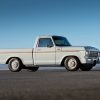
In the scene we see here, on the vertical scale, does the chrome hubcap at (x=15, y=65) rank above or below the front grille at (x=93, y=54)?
below

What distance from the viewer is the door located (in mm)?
24094

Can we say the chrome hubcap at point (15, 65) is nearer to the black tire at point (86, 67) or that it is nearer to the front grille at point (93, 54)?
the black tire at point (86, 67)

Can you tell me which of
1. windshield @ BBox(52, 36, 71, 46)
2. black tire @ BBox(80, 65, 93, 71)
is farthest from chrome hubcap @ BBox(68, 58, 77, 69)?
black tire @ BBox(80, 65, 93, 71)

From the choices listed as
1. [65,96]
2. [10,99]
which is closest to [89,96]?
[65,96]

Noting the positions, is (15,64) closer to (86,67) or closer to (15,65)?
(15,65)

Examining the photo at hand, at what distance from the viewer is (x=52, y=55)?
24094 millimetres

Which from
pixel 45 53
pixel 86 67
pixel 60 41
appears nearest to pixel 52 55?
pixel 45 53

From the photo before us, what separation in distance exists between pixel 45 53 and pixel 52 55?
1.25ft

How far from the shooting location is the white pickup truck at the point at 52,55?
23567mm

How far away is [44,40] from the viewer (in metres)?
24.7

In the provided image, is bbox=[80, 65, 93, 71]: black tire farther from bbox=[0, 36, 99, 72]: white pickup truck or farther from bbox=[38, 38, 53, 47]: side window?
bbox=[38, 38, 53, 47]: side window

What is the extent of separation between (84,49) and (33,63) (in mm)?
2919

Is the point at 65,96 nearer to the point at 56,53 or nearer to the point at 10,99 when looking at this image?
the point at 10,99

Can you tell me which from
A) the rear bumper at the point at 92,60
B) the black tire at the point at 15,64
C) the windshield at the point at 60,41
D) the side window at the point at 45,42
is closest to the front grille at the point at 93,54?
the rear bumper at the point at 92,60
